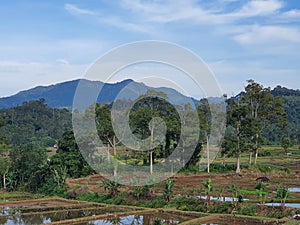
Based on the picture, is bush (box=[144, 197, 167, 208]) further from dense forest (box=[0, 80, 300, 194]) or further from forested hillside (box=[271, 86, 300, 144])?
forested hillside (box=[271, 86, 300, 144])

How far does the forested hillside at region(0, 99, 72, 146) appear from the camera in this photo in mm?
55844

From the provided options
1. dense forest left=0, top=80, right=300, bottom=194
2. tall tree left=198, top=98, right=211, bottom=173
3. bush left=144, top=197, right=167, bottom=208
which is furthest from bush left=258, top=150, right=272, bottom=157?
bush left=144, top=197, right=167, bottom=208

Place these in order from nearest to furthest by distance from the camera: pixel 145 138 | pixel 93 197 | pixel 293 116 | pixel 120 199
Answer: pixel 120 199 < pixel 93 197 < pixel 145 138 < pixel 293 116

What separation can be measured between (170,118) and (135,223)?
1436cm

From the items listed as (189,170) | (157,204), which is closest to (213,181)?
(189,170)

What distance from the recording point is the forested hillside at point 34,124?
55844 mm

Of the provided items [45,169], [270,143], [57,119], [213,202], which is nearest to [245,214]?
[213,202]

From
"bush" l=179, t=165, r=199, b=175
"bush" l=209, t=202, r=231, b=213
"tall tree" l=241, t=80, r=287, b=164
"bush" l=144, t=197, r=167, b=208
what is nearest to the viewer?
"bush" l=209, t=202, r=231, b=213

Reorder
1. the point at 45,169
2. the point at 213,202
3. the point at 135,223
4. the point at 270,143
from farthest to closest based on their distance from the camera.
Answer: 1. the point at 270,143
2. the point at 45,169
3. the point at 213,202
4. the point at 135,223

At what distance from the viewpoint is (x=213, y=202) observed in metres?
20.0

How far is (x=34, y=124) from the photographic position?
7162 cm

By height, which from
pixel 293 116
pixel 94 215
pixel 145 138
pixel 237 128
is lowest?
pixel 94 215

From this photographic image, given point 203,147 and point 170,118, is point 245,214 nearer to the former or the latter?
point 170,118

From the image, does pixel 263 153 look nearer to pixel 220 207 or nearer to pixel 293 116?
pixel 220 207
